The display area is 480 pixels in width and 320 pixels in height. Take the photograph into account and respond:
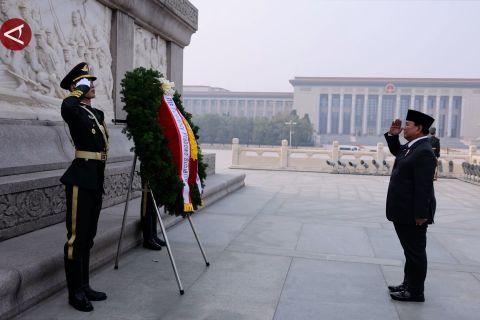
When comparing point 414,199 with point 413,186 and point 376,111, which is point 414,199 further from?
point 376,111

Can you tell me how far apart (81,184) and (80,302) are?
822mm

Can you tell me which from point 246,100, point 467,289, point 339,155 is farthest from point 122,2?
point 246,100

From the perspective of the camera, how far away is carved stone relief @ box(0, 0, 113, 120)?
193 inches

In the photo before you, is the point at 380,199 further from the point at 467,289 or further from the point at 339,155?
the point at 339,155

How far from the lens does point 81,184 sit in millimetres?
3160

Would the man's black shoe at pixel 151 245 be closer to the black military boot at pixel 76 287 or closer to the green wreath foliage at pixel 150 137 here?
the green wreath foliage at pixel 150 137

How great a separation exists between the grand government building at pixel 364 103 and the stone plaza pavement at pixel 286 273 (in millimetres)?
83404

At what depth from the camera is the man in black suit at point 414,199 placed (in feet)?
11.3

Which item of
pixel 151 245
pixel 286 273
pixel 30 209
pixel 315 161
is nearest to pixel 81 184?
pixel 30 209

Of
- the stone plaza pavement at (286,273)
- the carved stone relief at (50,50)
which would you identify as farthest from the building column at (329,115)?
the carved stone relief at (50,50)

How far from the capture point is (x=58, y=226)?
4293 millimetres

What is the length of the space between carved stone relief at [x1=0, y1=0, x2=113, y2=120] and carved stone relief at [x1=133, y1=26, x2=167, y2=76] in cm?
101

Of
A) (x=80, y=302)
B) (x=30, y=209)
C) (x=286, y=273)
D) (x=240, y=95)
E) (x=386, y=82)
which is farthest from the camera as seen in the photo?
(x=240, y=95)

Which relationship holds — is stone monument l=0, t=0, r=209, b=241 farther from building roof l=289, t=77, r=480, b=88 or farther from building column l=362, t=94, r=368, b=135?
building column l=362, t=94, r=368, b=135
